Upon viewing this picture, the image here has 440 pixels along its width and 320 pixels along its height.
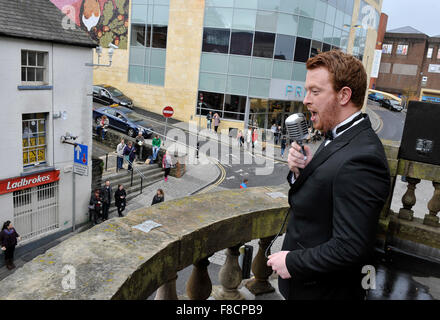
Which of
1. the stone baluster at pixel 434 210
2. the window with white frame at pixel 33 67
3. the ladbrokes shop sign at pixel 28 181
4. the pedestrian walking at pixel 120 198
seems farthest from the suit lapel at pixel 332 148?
the pedestrian walking at pixel 120 198

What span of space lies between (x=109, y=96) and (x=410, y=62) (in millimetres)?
61468

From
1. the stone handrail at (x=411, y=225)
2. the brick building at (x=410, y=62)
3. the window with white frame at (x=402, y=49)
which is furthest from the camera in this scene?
the window with white frame at (x=402, y=49)

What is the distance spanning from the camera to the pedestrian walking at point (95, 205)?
15.5m

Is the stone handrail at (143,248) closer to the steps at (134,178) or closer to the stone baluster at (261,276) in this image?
the stone baluster at (261,276)

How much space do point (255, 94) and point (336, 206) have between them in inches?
1246

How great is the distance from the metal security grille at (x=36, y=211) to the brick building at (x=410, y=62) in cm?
7100

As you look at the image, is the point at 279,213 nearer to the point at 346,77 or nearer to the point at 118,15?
the point at 346,77

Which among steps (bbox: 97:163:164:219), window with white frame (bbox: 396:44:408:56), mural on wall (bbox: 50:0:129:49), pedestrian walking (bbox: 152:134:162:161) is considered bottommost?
steps (bbox: 97:163:164:219)

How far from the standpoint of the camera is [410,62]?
72375mm

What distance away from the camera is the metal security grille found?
13688mm

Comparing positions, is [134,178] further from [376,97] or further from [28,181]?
[376,97]

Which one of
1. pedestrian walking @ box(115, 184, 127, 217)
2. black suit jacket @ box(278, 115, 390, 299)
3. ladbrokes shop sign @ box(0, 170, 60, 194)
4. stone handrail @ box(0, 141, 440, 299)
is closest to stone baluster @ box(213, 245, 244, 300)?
stone handrail @ box(0, 141, 440, 299)

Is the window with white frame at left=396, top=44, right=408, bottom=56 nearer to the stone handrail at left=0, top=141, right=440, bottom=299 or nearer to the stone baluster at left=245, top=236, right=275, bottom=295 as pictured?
the stone handrail at left=0, top=141, right=440, bottom=299

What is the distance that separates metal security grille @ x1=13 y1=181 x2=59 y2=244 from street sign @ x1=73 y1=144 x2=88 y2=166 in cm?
127
